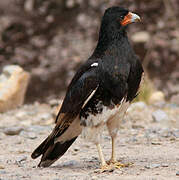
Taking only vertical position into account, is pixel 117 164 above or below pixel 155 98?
below

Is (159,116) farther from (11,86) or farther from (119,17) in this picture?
(119,17)

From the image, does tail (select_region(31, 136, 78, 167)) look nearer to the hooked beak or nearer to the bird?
the bird

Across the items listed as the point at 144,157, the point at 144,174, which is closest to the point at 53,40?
the point at 144,157

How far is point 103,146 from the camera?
6.83 m

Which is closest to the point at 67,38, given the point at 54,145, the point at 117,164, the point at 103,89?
the point at 54,145

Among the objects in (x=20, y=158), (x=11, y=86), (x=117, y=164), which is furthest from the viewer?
(x=11, y=86)

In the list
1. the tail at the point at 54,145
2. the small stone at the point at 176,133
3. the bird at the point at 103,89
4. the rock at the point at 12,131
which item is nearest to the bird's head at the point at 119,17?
the bird at the point at 103,89

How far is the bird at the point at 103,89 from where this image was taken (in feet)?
16.6

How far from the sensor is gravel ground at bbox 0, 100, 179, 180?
5.05m

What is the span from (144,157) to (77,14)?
957cm

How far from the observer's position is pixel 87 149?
671 cm

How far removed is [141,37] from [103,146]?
23.2 ft

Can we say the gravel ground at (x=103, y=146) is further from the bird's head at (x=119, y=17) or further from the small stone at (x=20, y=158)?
the bird's head at (x=119, y=17)

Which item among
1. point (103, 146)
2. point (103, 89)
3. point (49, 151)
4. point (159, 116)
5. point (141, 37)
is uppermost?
point (141, 37)
